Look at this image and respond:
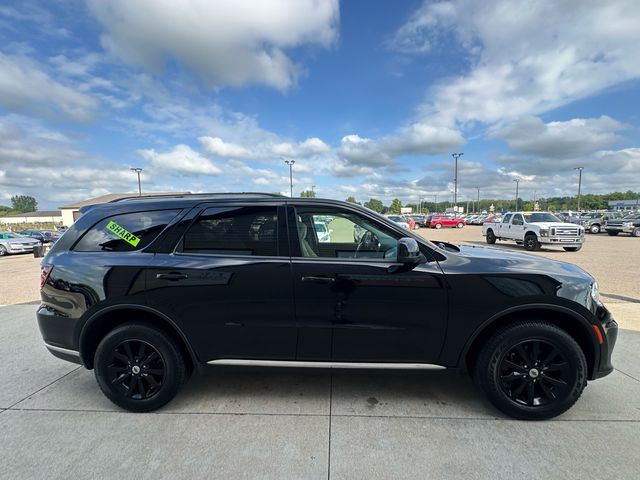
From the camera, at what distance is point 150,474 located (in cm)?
218

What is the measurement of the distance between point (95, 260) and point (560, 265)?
3970mm

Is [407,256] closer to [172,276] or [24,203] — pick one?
[172,276]

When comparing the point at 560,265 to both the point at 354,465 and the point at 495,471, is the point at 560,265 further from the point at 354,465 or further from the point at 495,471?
the point at 354,465

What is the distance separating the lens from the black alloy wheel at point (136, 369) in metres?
2.85

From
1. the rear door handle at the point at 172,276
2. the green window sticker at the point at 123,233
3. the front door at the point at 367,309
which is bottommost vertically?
the front door at the point at 367,309

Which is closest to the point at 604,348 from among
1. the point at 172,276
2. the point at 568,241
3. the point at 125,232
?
the point at 172,276

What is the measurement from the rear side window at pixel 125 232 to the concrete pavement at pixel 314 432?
1416mm

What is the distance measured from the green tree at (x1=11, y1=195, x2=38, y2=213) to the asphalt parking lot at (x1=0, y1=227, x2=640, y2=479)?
644 ft

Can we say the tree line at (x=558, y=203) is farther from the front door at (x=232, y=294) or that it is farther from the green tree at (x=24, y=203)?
the green tree at (x=24, y=203)

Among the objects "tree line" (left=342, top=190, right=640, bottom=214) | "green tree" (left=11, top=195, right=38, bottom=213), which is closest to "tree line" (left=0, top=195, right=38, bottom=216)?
"green tree" (left=11, top=195, right=38, bottom=213)

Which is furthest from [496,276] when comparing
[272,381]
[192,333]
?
[192,333]

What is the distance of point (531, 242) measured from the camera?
15352mm

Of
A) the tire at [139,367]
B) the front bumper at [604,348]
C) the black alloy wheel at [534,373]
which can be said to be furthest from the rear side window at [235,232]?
the front bumper at [604,348]

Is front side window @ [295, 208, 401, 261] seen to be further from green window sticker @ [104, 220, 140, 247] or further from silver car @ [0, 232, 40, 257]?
silver car @ [0, 232, 40, 257]
